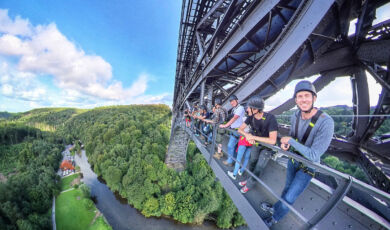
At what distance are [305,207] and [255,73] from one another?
8.27 ft

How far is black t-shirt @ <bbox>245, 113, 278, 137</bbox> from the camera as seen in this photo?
2.07 m

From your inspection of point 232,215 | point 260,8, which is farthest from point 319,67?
point 232,215

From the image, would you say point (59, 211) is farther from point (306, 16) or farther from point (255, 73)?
point (306, 16)

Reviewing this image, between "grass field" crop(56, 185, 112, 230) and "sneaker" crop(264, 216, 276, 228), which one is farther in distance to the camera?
"grass field" crop(56, 185, 112, 230)

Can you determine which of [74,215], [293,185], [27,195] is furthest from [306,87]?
[27,195]

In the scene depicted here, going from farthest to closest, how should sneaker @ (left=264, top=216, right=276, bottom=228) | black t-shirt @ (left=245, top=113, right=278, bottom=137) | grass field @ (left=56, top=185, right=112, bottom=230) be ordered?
grass field @ (left=56, top=185, right=112, bottom=230)
black t-shirt @ (left=245, top=113, right=278, bottom=137)
sneaker @ (left=264, top=216, right=276, bottom=228)

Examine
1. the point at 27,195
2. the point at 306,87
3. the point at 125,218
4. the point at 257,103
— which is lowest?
the point at 125,218

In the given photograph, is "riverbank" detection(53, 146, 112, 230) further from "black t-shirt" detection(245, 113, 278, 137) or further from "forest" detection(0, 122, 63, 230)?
"black t-shirt" detection(245, 113, 278, 137)

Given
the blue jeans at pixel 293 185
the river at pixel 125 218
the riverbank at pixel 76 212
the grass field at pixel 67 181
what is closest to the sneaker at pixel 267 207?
the blue jeans at pixel 293 185

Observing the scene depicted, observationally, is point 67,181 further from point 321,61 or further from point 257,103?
point 321,61

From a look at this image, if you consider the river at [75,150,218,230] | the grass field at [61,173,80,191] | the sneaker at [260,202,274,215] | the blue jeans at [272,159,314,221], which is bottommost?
the river at [75,150,218,230]

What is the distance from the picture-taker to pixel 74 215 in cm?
1518

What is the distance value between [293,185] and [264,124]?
913 millimetres

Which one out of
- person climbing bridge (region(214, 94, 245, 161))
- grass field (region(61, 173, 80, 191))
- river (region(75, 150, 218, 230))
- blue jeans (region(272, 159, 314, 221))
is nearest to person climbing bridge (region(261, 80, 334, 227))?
Result: blue jeans (region(272, 159, 314, 221))
